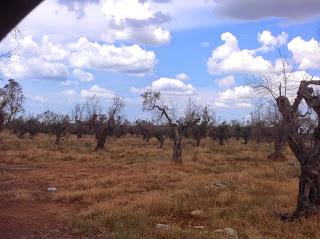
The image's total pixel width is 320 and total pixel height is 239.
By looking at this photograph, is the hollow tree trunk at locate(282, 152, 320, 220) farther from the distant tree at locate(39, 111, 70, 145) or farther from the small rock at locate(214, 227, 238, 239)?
the distant tree at locate(39, 111, 70, 145)

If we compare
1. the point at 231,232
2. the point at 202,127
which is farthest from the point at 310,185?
the point at 202,127

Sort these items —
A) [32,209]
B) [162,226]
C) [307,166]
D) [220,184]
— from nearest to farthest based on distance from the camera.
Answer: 1. [162,226]
2. [307,166]
3. [32,209]
4. [220,184]

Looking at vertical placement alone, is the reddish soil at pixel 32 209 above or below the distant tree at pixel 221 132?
below

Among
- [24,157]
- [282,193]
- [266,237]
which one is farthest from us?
[24,157]

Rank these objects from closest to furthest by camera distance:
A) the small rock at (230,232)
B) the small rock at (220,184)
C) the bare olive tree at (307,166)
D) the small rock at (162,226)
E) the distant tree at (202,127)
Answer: the small rock at (230,232) < the small rock at (162,226) < the bare olive tree at (307,166) < the small rock at (220,184) < the distant tree at (202,127)

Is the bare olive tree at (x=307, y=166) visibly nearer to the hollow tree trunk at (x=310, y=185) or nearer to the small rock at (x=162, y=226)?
the hollow tree trunk at (x=310, y=185)

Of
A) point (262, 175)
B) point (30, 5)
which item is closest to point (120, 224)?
point (30, 5)

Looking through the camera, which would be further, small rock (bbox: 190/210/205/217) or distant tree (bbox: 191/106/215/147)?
distant tree (bbox: 191/106/215/147)

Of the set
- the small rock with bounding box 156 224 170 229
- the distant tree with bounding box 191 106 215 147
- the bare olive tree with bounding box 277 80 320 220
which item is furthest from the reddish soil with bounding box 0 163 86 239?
the distant tree with bounding box 191 106 215 147

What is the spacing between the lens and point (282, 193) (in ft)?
52.7

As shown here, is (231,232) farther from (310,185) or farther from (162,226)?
(310,185)

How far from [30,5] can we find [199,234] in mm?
8382

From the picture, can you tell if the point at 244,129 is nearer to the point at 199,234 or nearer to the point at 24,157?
the point at 24,157

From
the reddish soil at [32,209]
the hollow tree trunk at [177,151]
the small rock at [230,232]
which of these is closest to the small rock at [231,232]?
the small rock at [230,232]
